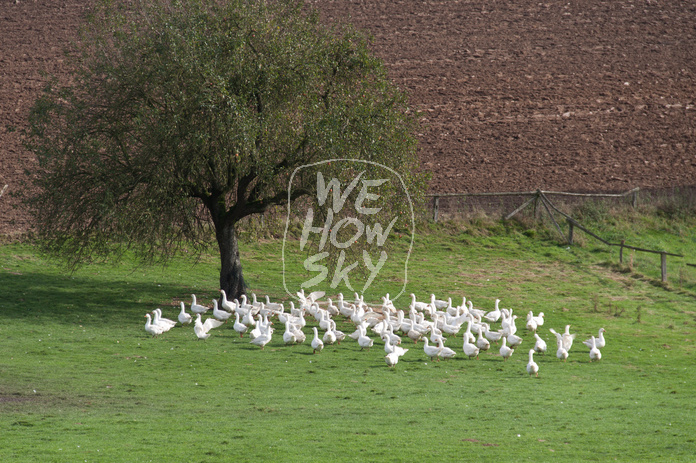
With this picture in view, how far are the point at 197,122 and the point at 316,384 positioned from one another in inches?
381

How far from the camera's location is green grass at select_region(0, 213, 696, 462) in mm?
12266

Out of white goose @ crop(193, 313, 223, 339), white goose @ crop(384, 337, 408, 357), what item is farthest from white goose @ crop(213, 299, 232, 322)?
white goose @ crop(384, 337, 408, 357)

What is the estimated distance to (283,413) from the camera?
47.1ft

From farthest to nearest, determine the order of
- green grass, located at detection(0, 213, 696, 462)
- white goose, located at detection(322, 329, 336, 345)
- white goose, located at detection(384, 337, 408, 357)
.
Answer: white goose, located at detection(322, 329, 336, 345), white goose, located at detection(384, 337, 408, 357), green grass, located at detection(0, 213, 696, 462)

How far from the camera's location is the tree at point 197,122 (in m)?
22.6

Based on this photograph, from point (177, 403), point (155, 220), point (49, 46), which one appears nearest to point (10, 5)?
point (49, 46)

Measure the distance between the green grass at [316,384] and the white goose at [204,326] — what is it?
0.30 meters

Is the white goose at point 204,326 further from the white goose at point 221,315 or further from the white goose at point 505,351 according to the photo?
the white goose at point 505,351

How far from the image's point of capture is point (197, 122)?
896 inches

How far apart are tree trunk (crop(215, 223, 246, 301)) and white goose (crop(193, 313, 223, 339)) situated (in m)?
3.02

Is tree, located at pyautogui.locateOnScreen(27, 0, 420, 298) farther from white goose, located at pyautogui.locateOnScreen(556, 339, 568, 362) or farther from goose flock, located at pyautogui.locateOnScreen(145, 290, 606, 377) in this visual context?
white goose, located at pyautogui.locateOnScreen(556, 339, 568, 362)

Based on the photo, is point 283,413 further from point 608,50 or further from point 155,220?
point 608,50

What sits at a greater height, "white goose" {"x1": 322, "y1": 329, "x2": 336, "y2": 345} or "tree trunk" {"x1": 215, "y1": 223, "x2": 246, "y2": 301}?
"tree trunk" {"x1": 215, "y1": 223, "x2": 246, "y2": 301}

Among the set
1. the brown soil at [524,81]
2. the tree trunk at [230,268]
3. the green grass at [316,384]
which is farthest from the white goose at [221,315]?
the brown soil at [524,81]
